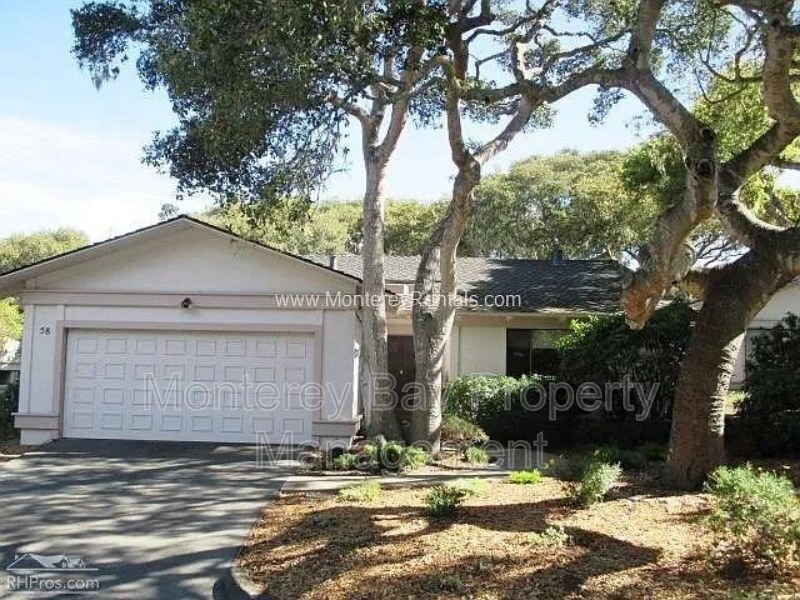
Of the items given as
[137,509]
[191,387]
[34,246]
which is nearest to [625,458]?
[137,509]

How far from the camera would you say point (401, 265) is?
21516mm

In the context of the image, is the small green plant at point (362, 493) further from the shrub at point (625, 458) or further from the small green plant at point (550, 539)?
the shrub at point (625, 458)

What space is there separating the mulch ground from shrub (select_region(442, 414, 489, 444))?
5.30 meters

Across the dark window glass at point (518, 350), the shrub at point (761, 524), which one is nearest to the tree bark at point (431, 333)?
the dark window glass at point (518, 350)

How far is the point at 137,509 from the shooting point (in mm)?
9125

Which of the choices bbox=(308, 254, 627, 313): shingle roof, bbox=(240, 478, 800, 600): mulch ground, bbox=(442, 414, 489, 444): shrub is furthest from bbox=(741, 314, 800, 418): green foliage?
bbox=(308, 254, 627, 313): shingle roof

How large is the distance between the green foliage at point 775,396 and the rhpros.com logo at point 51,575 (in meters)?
9.55

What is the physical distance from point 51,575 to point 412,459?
599 centimetres

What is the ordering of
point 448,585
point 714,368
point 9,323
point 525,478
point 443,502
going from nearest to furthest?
point 448,585 → point 443,502 → point 714,368 → point 525,478 → point 9,323

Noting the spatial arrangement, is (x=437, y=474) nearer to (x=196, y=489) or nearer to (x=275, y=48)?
(x=196, y=489)

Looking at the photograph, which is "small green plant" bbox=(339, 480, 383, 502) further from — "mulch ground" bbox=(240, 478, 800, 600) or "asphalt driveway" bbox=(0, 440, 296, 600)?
"asphalt driveway" bbox=(0, 440, 296, 600)

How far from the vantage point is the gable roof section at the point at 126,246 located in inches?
548

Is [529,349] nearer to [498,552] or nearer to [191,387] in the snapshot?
[191,387]

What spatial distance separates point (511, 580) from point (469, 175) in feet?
23.0
